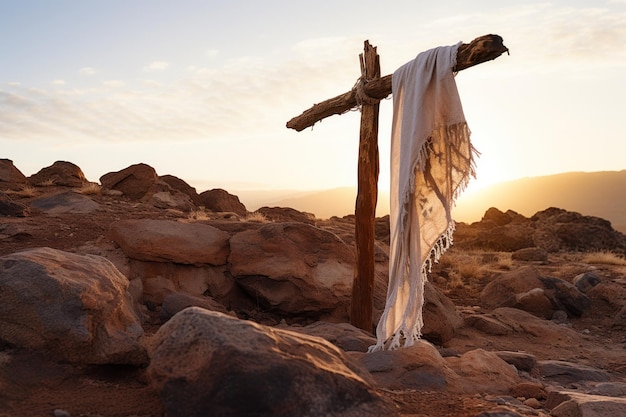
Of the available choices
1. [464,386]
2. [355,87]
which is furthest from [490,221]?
[464,386]

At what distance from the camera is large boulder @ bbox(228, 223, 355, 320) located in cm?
796

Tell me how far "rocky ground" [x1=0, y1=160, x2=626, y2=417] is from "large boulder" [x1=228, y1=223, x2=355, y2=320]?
0.43m

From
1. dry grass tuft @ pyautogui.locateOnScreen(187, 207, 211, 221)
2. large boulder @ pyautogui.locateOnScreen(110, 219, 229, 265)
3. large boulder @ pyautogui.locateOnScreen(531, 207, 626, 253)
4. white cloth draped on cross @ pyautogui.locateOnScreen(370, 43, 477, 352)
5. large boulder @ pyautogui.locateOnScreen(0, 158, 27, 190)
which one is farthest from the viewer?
large boulder @ pyautogui.locateOnScreen(531, 207, 626, 253)

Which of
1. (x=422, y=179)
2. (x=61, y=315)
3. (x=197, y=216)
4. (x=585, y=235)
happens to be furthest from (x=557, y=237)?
(x=61, y=315)

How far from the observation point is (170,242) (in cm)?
804

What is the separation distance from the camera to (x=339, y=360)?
309cm

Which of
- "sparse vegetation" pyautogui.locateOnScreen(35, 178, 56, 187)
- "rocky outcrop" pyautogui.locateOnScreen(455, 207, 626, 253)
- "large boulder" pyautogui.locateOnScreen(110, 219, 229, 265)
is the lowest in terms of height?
"rocky outcrop" pyautogui.locateOnScreen(455, 207, 626, 253)

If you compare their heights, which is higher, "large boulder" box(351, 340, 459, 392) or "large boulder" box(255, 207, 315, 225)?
"large boulder" box(255, 207, 315, 225)

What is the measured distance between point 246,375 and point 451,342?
612 cm

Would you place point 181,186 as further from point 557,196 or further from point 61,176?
point 557,196

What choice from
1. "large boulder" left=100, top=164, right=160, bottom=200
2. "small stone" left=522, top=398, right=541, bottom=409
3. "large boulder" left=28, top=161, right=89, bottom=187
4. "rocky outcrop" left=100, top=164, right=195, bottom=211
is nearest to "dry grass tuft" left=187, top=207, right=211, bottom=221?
"rocky outcrop" left=100, top=164, right=195, bottom=211

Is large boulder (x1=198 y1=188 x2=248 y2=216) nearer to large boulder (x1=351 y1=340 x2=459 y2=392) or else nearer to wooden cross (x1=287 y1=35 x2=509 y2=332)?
wooden cross (x1=287 y1=35 x2=509 y2=332)

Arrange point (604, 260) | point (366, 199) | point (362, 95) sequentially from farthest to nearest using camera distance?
point (604, 260) < point (366, 199) < point (362, 95)

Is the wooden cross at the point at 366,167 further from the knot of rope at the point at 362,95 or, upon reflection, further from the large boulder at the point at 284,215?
the large boulder at the point at 284,215
